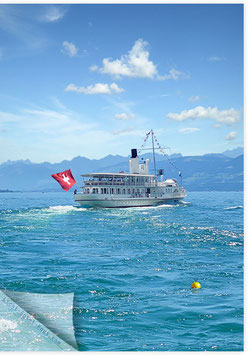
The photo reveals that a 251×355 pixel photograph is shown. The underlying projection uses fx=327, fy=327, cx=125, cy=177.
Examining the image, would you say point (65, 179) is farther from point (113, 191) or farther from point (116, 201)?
point (113, 191)

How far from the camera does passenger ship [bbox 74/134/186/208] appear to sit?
223 feet

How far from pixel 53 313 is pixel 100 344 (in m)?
3.03

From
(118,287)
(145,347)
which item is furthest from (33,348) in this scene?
(118,287)

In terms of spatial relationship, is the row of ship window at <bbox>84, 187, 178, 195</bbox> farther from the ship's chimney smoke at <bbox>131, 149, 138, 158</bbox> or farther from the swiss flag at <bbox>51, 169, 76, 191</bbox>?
the ship's chimney smoke at <bbox>131, 149, 138, 158</bbox>

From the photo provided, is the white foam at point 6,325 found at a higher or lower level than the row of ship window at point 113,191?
lower

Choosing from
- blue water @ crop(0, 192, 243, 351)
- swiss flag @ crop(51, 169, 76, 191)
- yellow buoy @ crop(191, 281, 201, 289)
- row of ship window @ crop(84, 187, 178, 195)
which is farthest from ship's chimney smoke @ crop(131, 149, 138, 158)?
yellow buoy @ crop(191, 281, 201, 289)

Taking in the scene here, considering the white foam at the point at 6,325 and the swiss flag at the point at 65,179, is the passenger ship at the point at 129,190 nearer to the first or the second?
the swiss flag at the point at 65,179

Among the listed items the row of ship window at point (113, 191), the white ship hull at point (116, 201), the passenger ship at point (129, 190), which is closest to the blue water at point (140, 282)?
the white ship hull at point (116, 201)

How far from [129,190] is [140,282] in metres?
57.1

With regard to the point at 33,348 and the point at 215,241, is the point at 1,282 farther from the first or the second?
the point at 215,241

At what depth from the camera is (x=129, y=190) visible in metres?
74.9

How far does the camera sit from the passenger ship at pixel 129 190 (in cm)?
6794

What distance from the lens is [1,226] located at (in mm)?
43594

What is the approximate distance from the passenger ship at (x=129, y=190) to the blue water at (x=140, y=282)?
31599mm
